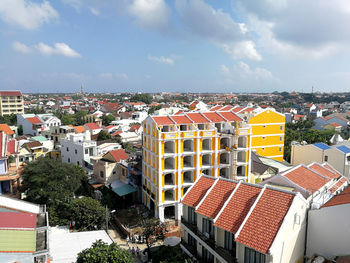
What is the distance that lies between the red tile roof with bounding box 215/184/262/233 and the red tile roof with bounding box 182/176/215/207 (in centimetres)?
243

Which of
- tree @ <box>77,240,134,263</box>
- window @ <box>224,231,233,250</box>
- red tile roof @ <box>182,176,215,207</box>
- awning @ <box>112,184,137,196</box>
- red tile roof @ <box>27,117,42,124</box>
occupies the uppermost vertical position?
red tile roof @ <box>27,117,42,124</box>

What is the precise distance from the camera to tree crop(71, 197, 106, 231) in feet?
81.6

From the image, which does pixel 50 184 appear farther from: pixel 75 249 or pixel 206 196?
pixel 206 196

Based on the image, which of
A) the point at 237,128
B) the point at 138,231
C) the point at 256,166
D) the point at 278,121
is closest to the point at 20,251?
the point at 138,231

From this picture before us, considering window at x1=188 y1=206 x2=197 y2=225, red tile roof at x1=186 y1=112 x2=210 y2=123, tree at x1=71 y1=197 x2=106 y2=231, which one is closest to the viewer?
window at x1=188 y1=206 x2=197 y2=225

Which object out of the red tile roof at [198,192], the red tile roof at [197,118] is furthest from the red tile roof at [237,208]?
the red tile roof at [197,118]

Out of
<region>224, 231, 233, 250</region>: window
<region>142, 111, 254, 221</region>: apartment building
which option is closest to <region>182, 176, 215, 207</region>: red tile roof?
<region>224, 231, 233, 250</region>: window

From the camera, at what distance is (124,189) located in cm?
3275

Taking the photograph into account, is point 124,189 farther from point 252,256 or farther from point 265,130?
point 265,130

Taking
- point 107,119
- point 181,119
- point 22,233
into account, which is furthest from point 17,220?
point 107,119

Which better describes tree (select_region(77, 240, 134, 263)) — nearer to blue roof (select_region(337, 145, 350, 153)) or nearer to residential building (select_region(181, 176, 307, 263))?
residential building (select_region(181, 176, 307, 263))

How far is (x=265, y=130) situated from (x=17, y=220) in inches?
1387

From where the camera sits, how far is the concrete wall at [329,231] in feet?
47.9

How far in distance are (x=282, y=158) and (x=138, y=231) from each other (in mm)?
28677
